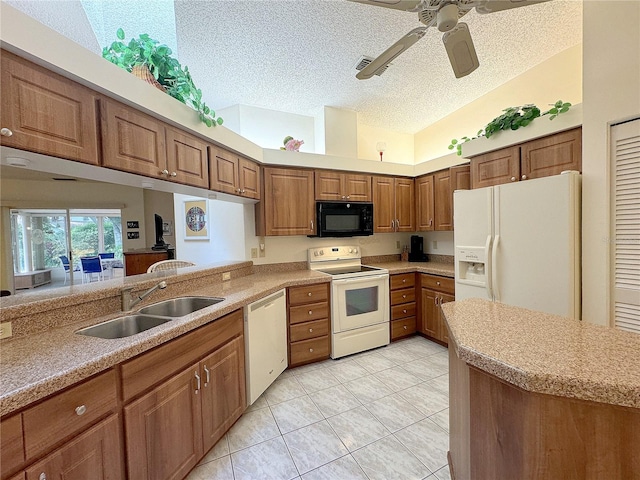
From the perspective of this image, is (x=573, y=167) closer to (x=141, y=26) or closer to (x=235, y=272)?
(x=235, y=272)

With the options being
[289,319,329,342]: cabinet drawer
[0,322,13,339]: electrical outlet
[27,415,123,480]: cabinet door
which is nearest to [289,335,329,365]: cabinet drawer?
[289,319,329,342]: cabinet drawer

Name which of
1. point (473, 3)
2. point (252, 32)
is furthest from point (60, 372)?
point (252, 32)

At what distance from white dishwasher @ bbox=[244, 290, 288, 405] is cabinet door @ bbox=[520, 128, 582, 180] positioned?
8.45 ft

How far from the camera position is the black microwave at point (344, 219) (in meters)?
3.22

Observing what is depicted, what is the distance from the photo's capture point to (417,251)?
400 cm

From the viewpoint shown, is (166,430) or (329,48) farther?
(329,48)

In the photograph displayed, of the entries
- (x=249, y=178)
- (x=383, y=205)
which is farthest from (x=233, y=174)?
(x=383, y=205)

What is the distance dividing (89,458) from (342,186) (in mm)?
3049

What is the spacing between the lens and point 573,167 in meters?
2.14

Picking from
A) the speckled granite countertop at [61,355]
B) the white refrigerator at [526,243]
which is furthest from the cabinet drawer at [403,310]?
the speckled granite countertop at [61,355]

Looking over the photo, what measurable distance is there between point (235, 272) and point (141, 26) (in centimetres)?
237

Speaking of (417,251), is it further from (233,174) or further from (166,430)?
(166,430)

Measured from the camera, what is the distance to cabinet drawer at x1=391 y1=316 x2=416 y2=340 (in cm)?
330

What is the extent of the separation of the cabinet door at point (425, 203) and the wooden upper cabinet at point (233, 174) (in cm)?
229
